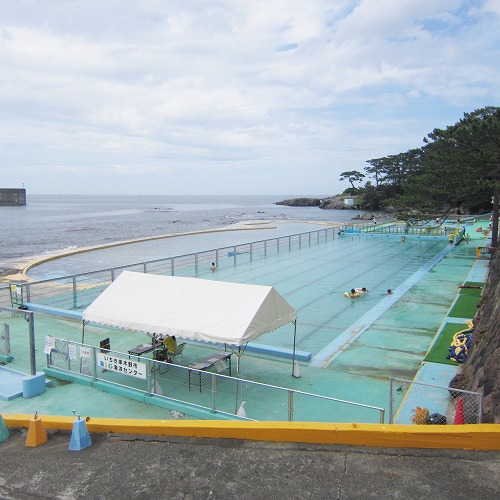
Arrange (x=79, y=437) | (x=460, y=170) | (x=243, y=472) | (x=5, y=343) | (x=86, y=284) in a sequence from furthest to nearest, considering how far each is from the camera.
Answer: (x=460, y=170) < (x=86, y=284) < (x=5, y=343) < (x=79, y=437) < (x=243, y=472)

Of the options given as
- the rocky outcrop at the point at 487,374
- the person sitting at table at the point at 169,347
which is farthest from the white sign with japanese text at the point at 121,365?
the rocky outcrop at the point at 487,374

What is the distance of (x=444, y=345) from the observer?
496 inches

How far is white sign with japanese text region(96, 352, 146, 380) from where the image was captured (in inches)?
376

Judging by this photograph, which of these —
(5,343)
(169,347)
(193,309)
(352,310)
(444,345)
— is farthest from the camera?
(352,310)

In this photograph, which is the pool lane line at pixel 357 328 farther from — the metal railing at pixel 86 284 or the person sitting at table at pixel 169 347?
the metal railing at pixel 86 284

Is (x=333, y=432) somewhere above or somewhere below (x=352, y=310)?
above

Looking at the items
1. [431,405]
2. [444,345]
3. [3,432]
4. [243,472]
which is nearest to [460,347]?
[444,345]

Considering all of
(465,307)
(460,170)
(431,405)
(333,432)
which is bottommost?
(431,405)

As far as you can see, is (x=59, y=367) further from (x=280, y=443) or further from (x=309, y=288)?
(x=309, y=288)

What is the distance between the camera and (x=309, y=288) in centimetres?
2052

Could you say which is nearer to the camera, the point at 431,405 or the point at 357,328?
the point at 431,405

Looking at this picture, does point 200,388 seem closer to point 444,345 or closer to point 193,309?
point 193,309

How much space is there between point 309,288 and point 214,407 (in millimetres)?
12306

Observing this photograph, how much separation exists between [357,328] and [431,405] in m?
5.81
